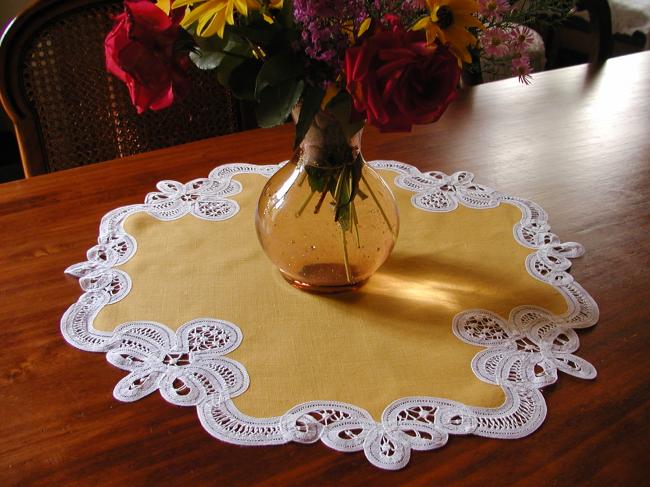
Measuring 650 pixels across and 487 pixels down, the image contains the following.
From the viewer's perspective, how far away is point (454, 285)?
0.88 meters

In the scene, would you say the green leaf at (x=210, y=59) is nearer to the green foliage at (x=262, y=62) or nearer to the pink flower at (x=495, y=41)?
the green foliage at (x=262, y=62)

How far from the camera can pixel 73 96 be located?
1.31 metres

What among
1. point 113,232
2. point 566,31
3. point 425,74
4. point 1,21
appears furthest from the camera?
point 566,31

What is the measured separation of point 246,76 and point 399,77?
0.57 ft

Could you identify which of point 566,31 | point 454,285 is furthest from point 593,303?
point 566,31

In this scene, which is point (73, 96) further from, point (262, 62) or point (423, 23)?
point (423, 23)

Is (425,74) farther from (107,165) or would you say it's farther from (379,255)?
(107,165)

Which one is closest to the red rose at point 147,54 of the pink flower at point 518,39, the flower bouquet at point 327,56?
the flower bouquet at point 327,56

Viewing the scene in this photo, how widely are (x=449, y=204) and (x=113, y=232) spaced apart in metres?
0.49

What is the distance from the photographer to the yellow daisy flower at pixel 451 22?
2.07ft

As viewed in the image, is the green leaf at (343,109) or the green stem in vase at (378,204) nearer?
the green leaf at (343,109)

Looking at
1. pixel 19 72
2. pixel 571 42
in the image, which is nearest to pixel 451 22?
pixel 19 72

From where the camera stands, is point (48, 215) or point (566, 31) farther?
point (566, 31)

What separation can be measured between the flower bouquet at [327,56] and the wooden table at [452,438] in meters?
0.29
